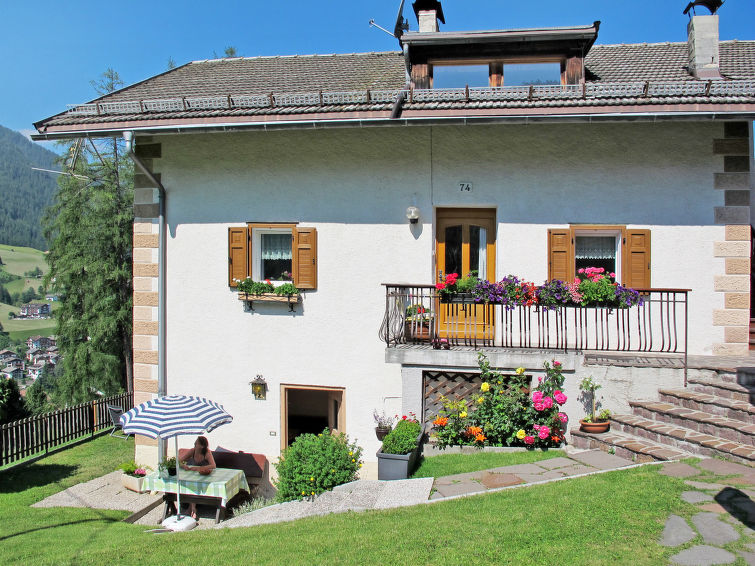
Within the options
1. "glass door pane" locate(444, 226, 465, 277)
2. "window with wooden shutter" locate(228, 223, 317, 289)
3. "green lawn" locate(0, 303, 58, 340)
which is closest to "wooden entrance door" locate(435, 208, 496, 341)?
"glass door pane" locate(444, 226, 465, 277)

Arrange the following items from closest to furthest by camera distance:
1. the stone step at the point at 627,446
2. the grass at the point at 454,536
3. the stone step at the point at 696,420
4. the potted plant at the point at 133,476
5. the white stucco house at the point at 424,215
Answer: the grass at the point at 454,536 < the stone step at the point at 696,420 < the stone step at the point at 627,446 < the white stucco house at the point at 424,215 < the potted plant at the point at 133,476

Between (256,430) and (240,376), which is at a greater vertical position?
(240,376)

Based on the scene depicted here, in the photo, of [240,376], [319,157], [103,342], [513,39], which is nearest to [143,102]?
[319,157]

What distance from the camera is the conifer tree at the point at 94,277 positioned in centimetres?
2042

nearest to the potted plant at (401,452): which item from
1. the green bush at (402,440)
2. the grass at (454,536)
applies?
the green bush at (402,440)

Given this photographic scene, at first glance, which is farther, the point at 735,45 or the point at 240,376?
the point at 735,45

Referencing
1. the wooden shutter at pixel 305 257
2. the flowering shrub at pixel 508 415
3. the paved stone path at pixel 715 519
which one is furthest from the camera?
the wooden shutter at pixel 305 257

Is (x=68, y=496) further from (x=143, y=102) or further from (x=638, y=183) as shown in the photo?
(x=638, y=183)

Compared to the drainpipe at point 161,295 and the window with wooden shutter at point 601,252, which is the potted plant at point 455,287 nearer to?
the window with wooden shutter at point 601,252

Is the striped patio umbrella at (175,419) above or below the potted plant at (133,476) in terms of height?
above

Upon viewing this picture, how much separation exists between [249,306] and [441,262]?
3276 mm

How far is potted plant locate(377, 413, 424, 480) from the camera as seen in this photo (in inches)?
277

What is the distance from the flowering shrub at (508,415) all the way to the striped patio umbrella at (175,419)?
325 centimetres

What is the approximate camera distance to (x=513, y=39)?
9.20 meters
